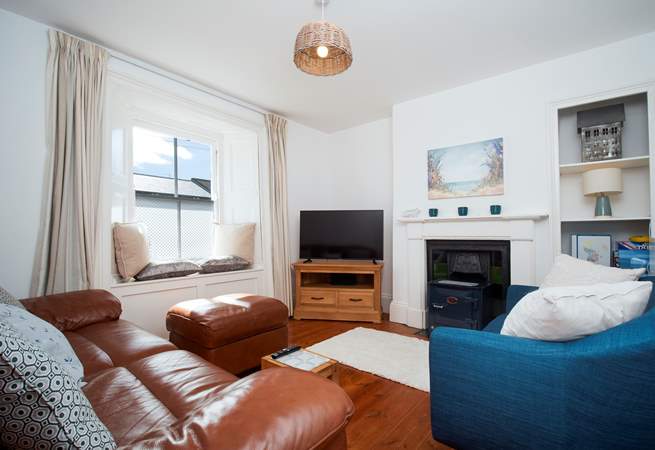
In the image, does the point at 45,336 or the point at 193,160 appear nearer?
the point at 45,336

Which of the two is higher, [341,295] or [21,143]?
[21,143]

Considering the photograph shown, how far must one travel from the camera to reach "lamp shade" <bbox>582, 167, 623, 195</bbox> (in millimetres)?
2492

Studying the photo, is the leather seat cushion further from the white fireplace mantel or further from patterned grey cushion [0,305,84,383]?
the white fireplace mantel

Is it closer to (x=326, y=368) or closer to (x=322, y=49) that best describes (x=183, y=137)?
(x=322, y=49)

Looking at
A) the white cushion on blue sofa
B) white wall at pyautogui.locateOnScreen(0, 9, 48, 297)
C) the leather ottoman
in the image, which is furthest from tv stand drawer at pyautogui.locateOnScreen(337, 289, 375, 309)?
white wall at pyautogui.locateOnScreen(0, 9, 48, 297)

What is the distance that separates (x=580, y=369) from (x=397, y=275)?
2773 millimetres

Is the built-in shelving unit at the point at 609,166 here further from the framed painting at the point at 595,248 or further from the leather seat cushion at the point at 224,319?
the leather seat cushion at the point at 224,319

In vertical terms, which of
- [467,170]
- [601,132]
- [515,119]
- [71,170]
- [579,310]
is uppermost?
[515,119]

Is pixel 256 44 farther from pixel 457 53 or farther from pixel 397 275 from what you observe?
pixel 397 275

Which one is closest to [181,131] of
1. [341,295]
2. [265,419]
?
[341,295]

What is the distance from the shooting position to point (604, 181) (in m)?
2.52

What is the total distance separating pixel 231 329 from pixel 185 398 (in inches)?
41.3

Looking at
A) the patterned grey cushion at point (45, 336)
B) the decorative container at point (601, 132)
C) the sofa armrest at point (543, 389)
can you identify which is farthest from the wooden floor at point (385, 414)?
the decorative container at point (601, 132)

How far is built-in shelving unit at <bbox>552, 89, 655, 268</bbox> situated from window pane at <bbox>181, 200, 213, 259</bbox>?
360 centimetres
